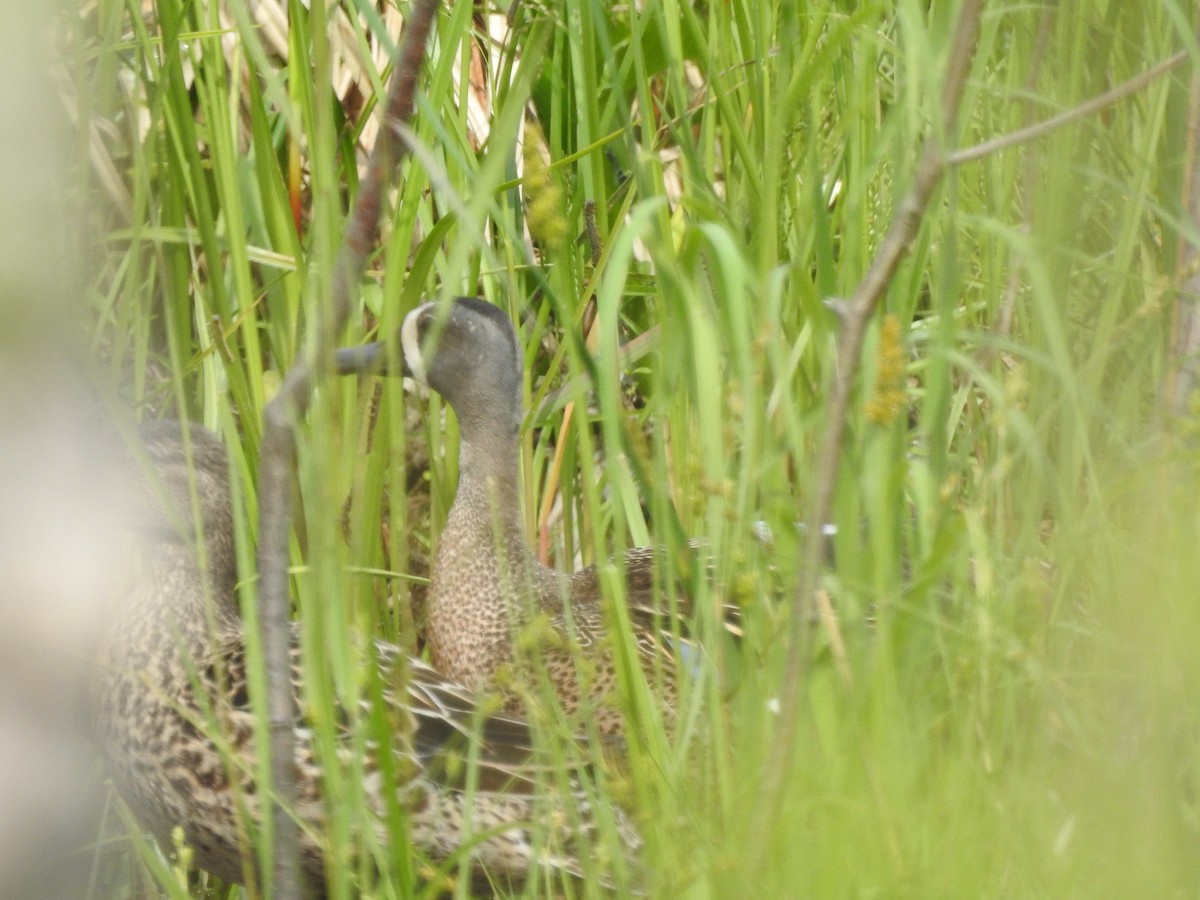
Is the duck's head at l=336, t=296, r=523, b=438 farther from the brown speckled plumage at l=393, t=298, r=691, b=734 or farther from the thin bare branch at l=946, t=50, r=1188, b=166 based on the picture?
the thin bare branch at l=946, t=50, r=1188, b=166

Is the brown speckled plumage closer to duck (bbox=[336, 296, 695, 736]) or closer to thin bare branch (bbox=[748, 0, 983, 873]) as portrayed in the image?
duck (bbox=[336, 296, 695, 736])

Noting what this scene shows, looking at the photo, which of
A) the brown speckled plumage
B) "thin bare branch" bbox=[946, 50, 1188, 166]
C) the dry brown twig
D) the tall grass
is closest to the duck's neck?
the brown speckled plumage

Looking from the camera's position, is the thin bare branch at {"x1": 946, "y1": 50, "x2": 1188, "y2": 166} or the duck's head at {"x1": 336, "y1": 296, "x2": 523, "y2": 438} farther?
the duck's head at {"x1": 336, "y1": 296, "x2": 523, "y2": 438}

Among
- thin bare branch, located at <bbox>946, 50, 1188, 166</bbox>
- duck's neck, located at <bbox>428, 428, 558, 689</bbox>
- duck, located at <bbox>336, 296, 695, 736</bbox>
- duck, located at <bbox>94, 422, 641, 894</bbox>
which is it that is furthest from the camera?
duck's neck, located at <bbox>428, 428, 558, 689</bbox>

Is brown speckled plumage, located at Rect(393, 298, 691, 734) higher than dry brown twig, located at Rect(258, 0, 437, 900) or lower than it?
lower

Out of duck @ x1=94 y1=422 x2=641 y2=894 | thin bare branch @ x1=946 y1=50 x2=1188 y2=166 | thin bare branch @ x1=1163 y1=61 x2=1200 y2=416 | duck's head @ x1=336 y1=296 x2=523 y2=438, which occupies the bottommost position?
duck @ x1=94 y1=422 x2=641 y2=894

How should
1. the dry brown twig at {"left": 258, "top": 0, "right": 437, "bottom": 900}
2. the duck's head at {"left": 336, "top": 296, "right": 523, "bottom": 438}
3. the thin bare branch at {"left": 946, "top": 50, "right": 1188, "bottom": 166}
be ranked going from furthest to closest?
the duck's head at {"left": 336, "top": 296, "right": 523, "bottom": 438} < the dry brown twig at {"left": 258, "top": 0, "right": 437, "bottom": 900} < the thin bare branch at {"left": 946, "top": 50, "right": 1188, "bottom": 166}

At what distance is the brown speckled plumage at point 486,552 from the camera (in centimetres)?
283

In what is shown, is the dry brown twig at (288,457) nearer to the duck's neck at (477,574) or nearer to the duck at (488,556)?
the duck at (488,556)

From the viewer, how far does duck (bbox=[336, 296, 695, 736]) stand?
9.14 feet

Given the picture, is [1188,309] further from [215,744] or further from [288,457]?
[215,744]

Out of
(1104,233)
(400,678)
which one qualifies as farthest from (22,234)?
(1104,233)

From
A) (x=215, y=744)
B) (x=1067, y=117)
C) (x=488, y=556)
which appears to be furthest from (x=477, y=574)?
(x=1067, y=117)

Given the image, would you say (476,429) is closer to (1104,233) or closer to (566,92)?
(566,92)
